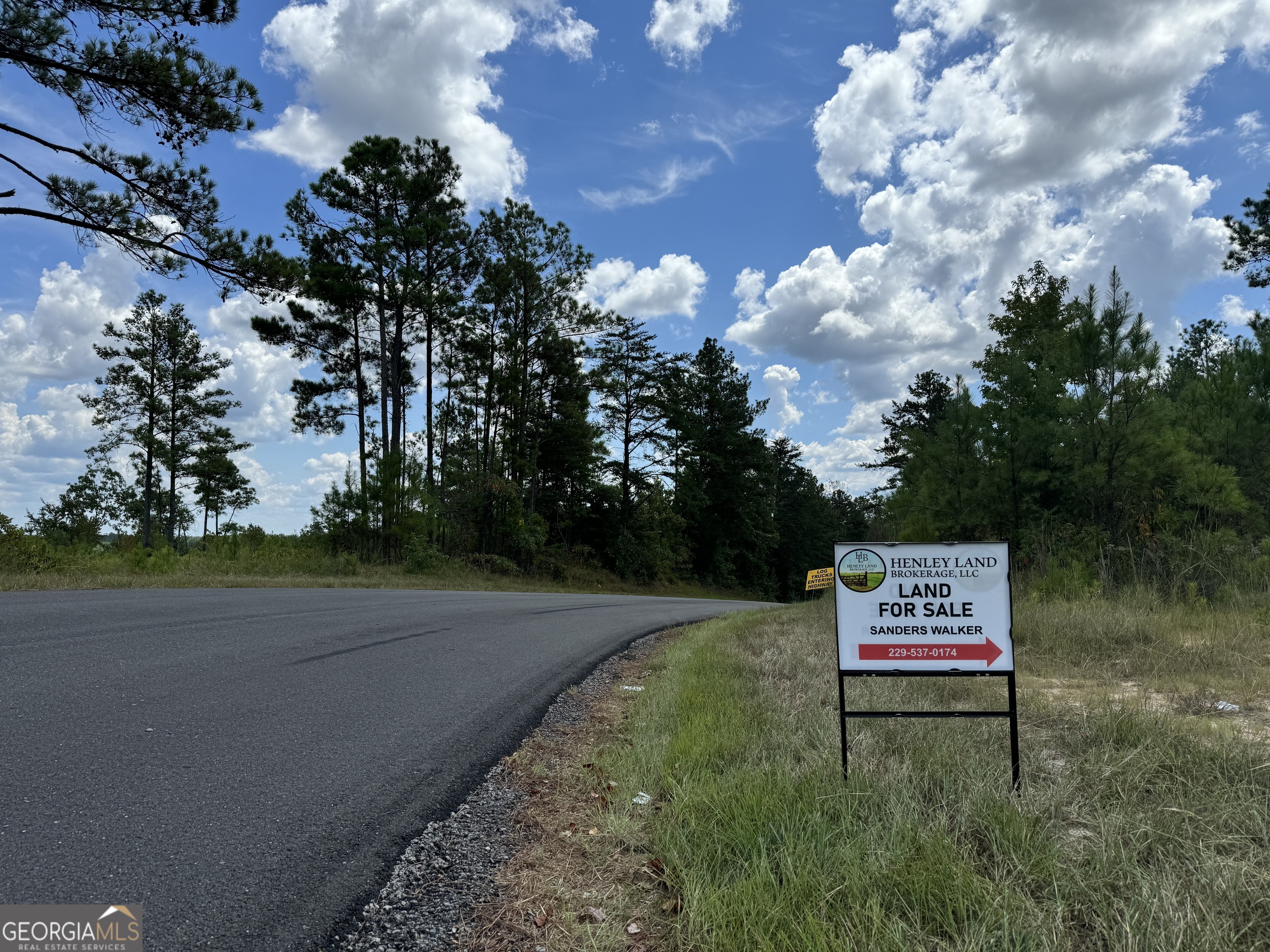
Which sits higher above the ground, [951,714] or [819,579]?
[819,579]

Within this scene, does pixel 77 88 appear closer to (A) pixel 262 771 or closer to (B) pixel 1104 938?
(A) pixel 262 771

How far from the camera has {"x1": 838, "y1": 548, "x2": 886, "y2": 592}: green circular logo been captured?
160 inches

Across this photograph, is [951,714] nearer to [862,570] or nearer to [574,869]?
[862,570]

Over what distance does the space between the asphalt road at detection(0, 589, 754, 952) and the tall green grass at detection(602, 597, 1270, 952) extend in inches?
47.5

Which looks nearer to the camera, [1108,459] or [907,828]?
[907,828]

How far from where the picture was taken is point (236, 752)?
13.5 ft

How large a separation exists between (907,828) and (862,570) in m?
1.50

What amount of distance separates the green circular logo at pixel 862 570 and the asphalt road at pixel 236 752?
2.46 meters

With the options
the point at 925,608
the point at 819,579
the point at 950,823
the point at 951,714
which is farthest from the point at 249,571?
the point at 950,823

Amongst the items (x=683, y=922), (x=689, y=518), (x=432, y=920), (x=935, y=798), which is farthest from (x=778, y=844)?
(x=689, y=518)

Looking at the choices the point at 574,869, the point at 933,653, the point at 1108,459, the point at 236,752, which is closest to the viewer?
the point at 574,869

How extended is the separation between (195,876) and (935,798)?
126 inches

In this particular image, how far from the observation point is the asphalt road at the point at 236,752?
2.66m

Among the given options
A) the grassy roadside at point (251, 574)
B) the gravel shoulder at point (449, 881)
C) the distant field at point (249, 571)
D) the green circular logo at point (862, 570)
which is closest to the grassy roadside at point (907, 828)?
the gravel shoulder at point (449, 881)
